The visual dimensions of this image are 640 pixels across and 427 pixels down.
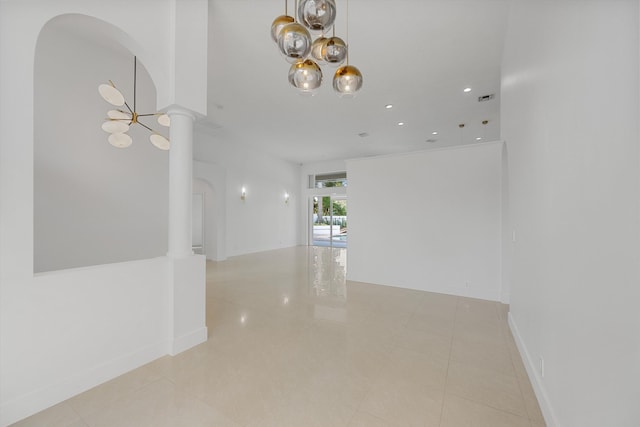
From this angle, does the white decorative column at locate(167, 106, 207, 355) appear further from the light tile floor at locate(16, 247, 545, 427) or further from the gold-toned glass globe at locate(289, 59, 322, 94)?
the gold-toned glass globe at locate(289, 59, 322, 94)

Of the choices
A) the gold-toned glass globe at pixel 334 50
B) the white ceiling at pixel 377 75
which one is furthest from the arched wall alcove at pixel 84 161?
the gold-toned glass globe at pixel 334 50

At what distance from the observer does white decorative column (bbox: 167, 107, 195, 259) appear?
8.59ft

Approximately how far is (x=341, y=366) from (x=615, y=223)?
2.18 m

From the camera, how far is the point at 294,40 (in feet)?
5.33

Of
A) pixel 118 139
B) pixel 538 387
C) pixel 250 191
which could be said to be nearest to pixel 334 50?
pixel 538 387

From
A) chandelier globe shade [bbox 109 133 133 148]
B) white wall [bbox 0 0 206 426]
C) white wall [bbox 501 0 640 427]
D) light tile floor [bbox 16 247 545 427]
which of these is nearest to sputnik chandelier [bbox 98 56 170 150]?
chandelier globe shade [bbox 109 133 133 148]

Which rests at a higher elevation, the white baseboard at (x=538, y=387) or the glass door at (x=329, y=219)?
the glass door at (x=329, y=219)

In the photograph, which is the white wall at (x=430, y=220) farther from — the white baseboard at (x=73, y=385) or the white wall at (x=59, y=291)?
the white baseboard at (x=73, y=385)

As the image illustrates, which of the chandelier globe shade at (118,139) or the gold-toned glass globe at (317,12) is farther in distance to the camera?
the chandelier globe shade at (118,139)

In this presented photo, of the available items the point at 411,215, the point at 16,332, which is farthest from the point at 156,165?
the point at 411,215

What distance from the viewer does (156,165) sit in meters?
4.48

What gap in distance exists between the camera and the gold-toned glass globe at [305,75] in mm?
1929

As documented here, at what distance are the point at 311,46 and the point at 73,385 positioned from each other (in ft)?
10.4

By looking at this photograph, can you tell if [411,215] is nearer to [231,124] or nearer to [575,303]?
[575,303]
